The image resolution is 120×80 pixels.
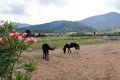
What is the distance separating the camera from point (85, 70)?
62.2 ft

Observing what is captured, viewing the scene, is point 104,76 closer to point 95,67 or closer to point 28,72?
point 95,67

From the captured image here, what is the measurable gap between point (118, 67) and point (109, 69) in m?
0.91

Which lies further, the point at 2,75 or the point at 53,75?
the point at 53,75

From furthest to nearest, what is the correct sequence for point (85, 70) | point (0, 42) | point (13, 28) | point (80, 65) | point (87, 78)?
1. point (80, 65)
2. point (85, 70)
3. point (87, 78)
4. point (13, 28)
5. point (0, 42)

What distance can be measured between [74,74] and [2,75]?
11587 millimetres

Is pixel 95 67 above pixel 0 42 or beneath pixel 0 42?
beneath

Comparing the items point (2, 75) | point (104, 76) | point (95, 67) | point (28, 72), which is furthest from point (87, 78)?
point (2, 75)

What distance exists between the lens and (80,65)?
69.5 ft

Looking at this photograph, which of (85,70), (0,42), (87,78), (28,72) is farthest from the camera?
(85,70)

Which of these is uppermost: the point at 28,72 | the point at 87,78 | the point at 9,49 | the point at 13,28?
the point at 13,28

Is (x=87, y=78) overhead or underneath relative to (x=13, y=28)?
underneath

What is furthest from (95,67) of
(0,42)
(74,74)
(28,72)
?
(0,42)

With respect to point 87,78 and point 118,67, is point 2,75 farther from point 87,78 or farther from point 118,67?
point 118,67

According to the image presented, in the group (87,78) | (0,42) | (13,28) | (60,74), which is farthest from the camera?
(60,74)
